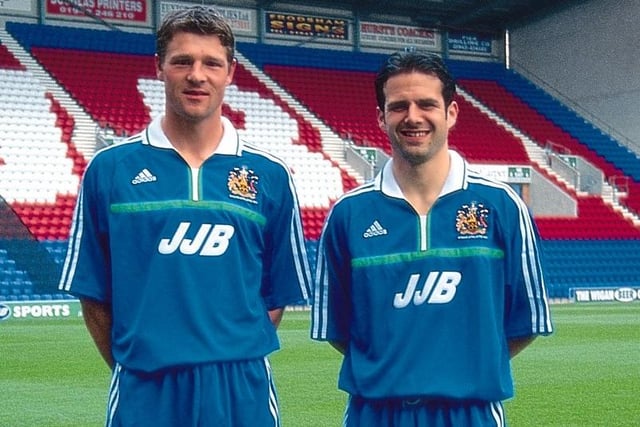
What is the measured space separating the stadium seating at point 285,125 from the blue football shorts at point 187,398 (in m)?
13.5

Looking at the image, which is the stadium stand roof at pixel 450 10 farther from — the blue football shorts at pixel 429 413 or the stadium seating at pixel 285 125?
the blue football shorts at pixel 429 413

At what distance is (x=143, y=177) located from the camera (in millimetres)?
2871

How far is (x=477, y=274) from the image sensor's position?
109 inches

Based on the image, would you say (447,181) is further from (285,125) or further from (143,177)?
(285,125)

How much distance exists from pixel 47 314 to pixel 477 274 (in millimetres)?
12331

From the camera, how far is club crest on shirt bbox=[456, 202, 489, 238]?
2787mm

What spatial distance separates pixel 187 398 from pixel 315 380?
16.9 ft

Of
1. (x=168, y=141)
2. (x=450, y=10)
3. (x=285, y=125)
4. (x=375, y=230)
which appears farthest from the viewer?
(x=450, y=10)

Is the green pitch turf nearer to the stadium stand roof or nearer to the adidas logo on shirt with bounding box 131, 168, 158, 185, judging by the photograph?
the adidas logo on shirt with bounding box 131, 168, 158, 185

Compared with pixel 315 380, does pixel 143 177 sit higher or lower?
higher

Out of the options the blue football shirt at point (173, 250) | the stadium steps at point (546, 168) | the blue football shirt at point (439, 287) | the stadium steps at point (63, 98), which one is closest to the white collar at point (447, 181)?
the blue football shirt at point (439, 287)

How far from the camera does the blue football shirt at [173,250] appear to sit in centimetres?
279

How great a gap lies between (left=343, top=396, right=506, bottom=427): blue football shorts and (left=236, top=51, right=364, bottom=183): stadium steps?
18.7 metres

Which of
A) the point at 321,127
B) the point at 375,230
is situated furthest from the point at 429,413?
the point at 321,127
